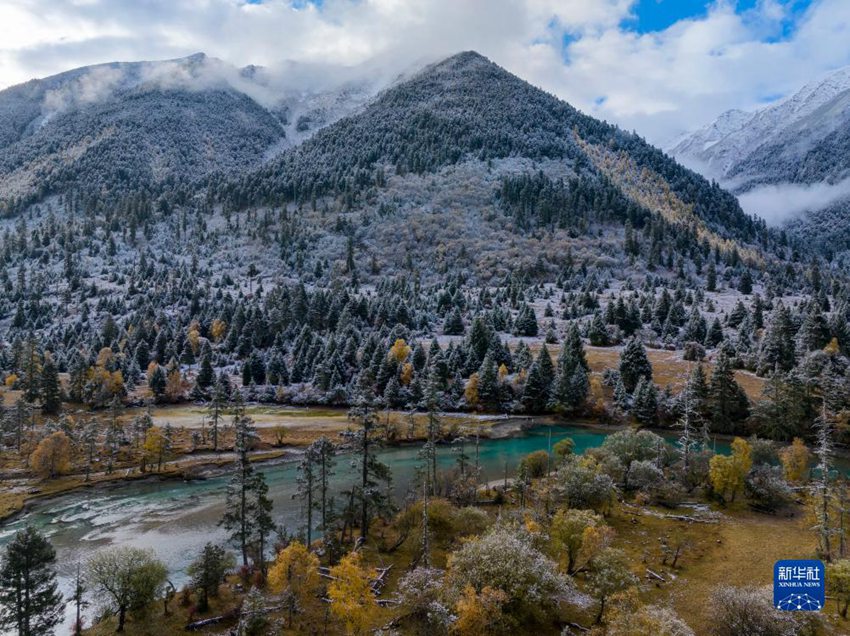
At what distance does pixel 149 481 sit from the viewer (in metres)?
90.4

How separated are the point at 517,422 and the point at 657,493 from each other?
5638cm

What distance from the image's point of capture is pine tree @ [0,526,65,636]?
40.0 m

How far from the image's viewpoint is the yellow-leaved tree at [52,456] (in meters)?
88.4

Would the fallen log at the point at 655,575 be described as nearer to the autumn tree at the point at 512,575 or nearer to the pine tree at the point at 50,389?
the autumn tree at the point at 512,575

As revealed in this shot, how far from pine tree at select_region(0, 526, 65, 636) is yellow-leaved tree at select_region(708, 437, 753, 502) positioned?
7407cm

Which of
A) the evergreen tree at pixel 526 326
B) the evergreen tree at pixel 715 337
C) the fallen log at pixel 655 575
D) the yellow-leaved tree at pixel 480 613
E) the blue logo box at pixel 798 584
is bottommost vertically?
the fallen log at pixel 655 575

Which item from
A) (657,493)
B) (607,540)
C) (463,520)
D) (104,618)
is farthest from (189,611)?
(657,493)

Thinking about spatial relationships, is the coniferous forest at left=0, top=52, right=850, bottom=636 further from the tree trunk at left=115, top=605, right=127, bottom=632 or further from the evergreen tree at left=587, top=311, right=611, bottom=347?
the evergreen tree at left=587, top=311, right=611, bottom=347

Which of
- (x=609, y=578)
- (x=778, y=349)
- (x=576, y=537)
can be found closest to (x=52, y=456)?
(x=576, y=537)

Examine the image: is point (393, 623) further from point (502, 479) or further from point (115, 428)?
point (115, 428)

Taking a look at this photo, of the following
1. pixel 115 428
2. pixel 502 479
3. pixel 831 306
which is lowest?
pixel 502 479

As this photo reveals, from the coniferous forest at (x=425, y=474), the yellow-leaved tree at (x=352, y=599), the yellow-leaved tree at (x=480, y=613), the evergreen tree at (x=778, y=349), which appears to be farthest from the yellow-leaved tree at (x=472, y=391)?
the yellow-leaved tree at (x=480, y=613)

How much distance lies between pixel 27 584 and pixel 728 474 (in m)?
77.3

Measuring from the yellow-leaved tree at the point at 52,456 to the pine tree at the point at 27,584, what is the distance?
54.6 m
